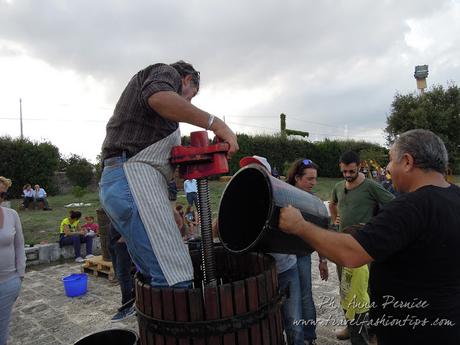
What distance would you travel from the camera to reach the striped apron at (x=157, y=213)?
Result: 6.19 ft

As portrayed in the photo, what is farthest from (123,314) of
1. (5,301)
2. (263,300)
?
(263,300)

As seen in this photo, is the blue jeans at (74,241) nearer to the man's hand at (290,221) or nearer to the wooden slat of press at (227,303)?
the wooden slat of press at (227,303)

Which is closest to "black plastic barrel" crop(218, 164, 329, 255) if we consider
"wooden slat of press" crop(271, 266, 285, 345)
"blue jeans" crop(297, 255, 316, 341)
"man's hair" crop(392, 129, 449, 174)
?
"wooden slat of press" crop(271, 266, 285, 345)

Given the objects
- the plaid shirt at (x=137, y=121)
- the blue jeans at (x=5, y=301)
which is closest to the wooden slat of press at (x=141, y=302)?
the plaid shirt at (x=137, y=121)

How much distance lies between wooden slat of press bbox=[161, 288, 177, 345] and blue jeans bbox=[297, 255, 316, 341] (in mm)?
2179

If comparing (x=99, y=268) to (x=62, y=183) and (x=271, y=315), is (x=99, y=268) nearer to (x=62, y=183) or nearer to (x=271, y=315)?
(x=271, y=315)

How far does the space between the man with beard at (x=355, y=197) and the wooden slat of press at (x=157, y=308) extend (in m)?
3.02

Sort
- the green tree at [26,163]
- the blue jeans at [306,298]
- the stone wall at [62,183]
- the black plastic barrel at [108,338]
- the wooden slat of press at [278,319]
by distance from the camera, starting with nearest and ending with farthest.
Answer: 1. the wooden slat of press at [278,319]
2. the black plastic barrel at [108,338]
3. the blue jeans at [306,298]
4. the green tree at [26,163]
5. the stone wall at [62,183]

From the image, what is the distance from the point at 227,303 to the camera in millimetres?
1833

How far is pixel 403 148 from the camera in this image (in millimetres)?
2139

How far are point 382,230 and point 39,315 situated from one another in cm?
528

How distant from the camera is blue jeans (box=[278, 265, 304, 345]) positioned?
339 centimetres

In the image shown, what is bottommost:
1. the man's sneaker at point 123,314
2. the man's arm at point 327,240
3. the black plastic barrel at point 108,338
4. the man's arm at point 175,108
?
the man's sneaker at point 123,314

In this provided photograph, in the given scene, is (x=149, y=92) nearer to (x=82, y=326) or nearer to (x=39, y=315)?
(x=82, y=326)
